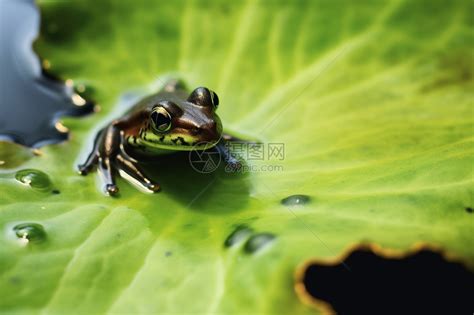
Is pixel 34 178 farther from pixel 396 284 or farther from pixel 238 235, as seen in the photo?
pixel 396 284

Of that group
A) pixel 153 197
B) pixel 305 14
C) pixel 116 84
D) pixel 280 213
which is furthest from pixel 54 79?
pixel 280 213

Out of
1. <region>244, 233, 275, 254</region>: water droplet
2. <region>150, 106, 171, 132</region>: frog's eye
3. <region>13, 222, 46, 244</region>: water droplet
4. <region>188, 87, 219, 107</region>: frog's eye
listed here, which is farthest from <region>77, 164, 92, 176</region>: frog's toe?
<region>244, 233, 275, 254</region>: water droplet

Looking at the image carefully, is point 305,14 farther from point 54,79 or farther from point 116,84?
point 54,79

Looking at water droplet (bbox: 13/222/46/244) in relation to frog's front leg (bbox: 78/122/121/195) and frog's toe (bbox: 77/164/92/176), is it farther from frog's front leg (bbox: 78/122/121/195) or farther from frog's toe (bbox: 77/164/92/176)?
frog's toe (bbox: 77/164/92/176)

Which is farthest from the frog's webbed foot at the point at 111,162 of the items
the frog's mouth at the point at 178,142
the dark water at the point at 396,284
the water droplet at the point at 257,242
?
the dark water at the point at 396,284

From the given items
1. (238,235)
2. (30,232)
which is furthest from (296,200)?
(30,232)

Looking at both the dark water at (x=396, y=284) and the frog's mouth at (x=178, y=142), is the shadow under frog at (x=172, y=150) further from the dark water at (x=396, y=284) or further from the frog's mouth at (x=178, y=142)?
the dark water at (x=396, y=284)
